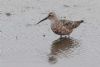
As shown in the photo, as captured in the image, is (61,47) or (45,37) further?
(45,37)

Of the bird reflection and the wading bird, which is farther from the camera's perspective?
the wading bird

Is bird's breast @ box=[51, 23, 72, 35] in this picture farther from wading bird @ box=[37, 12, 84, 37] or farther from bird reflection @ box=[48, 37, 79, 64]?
bird reflection @ box=[48, 37, 79, 64]

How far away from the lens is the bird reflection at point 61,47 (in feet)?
39.0

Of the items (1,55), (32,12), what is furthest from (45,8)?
(1,55)

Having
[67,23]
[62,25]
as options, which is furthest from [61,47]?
[67,23]

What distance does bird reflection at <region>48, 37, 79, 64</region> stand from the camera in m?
11.9

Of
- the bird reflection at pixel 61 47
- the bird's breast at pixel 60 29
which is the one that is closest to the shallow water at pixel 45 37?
the bird reflection at pixel 61 47

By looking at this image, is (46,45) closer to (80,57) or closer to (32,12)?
(80,57)

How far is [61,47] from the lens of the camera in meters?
12.7

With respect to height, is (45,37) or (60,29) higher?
(60,29)

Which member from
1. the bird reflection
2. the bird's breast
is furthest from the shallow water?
the bird's breast

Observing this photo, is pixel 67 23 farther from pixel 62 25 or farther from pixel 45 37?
pixel 45 37

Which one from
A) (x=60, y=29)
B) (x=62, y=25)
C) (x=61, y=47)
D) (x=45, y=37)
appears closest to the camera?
(x=61, y=47)

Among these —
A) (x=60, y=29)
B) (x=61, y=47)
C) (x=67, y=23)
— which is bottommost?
(x=61, y=47)
